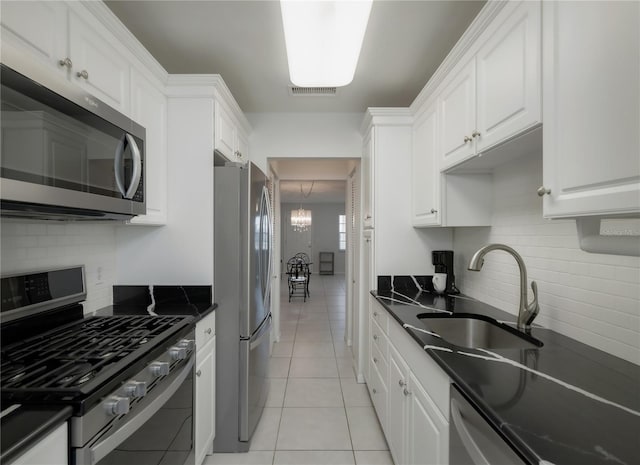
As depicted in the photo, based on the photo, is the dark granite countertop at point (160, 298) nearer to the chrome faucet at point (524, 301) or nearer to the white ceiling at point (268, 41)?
the chrome faucet at point (524, 301)

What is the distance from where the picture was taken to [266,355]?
2.22 metres

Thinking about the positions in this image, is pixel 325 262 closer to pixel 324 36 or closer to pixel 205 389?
pixel 205 389

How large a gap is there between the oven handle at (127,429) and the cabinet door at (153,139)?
2.85 feet

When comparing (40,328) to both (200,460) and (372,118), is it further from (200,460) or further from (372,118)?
(372,118)

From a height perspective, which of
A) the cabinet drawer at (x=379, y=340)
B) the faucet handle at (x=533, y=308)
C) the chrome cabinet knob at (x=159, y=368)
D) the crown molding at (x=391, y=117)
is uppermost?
the crown molding at (x=391, y=117)

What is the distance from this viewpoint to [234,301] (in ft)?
6.05

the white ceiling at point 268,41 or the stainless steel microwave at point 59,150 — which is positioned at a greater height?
the white ceiling at point 268,41

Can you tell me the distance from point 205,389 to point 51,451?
3.22 ft

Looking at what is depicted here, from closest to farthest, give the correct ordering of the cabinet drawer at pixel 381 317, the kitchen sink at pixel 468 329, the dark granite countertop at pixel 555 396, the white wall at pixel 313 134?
the dark granite countertop at pixel 555 396
the kitchen sink at pixel 468 329
the cabinet drawer at pixel 381 317
the white wall at pixel 313 134

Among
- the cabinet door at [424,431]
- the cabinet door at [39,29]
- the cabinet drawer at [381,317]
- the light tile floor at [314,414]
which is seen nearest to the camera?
the cabinet door at [39,29]

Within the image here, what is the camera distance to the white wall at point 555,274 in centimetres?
108

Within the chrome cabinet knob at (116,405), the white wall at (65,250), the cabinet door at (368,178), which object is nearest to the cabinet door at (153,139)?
the white wall at (65,250)

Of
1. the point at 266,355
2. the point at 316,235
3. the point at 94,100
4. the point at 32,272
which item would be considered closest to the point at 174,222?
the point at 32,272

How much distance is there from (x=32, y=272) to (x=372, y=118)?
7.42ft
